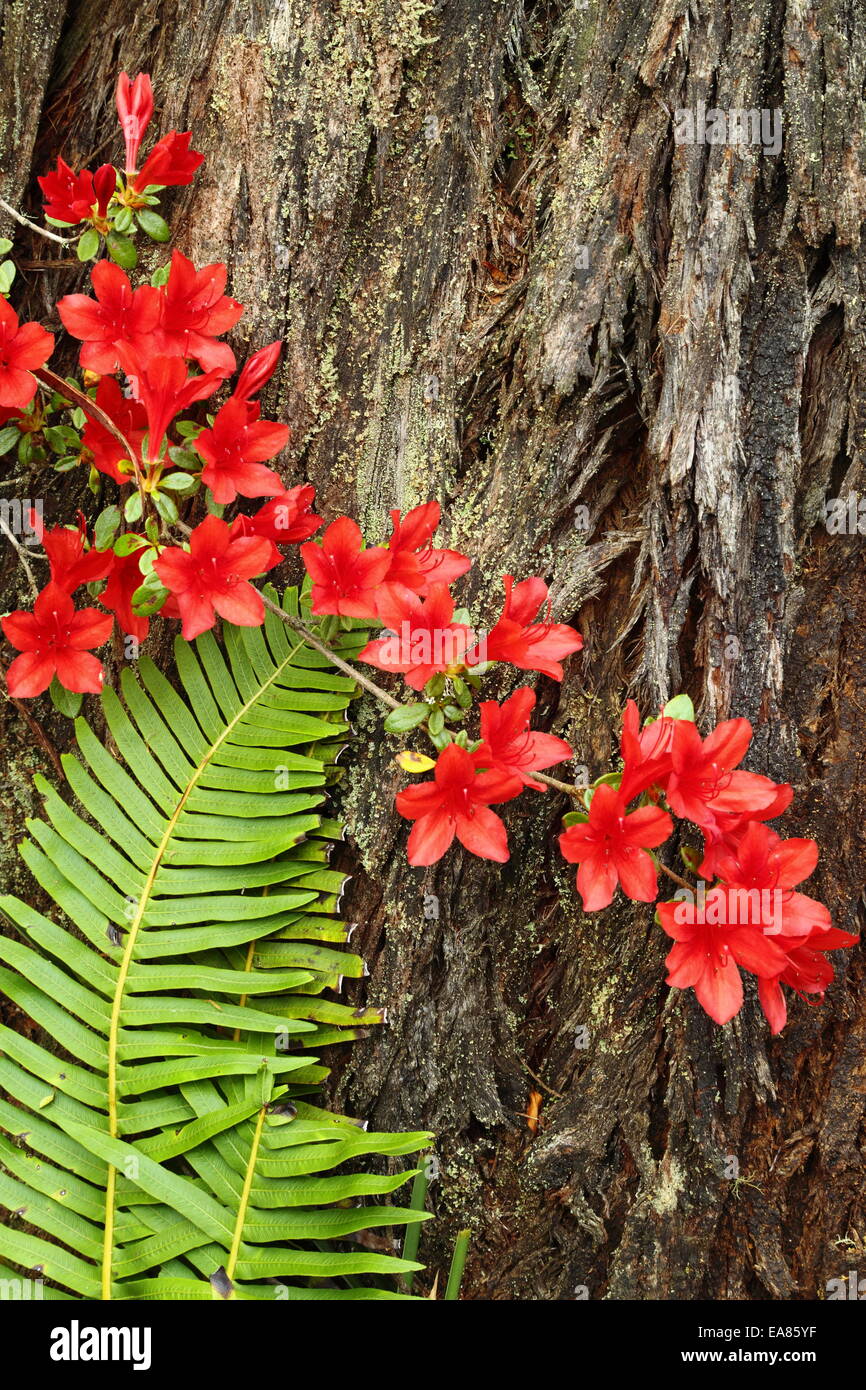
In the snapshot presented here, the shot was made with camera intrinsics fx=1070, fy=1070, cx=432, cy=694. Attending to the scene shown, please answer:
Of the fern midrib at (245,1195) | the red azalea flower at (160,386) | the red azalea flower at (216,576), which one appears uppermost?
the red azalea flower at (160,386)

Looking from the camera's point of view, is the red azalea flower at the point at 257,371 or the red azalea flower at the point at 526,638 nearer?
the red azalea flower at the point at 526,638

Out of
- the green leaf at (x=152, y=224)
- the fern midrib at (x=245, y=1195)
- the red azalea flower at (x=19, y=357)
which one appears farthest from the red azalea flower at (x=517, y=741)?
the green leaf at (x=152, y=224)

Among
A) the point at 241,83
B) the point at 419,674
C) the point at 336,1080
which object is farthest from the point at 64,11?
the point at 336,1080

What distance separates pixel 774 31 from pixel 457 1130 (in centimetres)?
215

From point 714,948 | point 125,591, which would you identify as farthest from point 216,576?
point 714,948

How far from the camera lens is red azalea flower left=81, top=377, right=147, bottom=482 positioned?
2.03 metres

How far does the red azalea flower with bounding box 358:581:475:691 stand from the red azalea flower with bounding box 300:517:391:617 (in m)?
0.05

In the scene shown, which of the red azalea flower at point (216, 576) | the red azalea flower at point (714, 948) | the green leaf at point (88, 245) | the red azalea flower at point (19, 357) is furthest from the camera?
the green leaf at point (88, 245)

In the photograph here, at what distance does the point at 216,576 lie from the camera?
5.98 ft

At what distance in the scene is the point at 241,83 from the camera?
6.95 feet

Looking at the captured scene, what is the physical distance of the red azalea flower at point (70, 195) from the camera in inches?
79.4

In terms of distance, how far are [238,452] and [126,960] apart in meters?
0.94

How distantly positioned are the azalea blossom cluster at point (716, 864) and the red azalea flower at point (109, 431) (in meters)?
1.07

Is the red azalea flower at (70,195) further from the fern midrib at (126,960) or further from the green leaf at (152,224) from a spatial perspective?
the fern midrib at (126,960)
